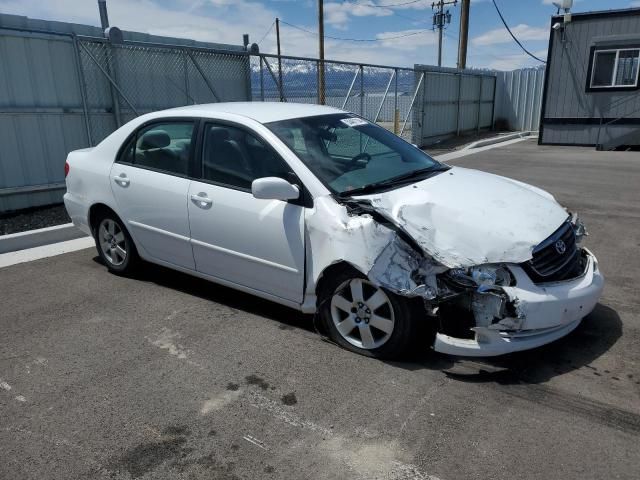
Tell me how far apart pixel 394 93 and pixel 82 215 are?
11.0 meters

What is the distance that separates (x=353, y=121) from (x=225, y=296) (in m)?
1.90

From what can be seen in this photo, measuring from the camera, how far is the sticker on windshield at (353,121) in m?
4.40

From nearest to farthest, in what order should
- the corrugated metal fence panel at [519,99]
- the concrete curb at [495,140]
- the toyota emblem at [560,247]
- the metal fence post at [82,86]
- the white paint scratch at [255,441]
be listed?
the white paint scratch at [255,441] → the toyota emblem at [560,247] → the metal fence post at [82,86] → the concrete curb at [495,140] → the corrugated metal fence panel at [519,99]

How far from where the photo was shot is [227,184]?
3.92 m

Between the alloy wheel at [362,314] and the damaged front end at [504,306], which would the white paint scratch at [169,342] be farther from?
the damaged front end at [504,306]

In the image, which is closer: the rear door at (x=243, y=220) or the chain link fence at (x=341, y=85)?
the rear door at (x=243, y=220)

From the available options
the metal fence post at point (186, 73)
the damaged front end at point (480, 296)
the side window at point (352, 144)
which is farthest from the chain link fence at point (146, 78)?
the damaged front end at point (480, 296)

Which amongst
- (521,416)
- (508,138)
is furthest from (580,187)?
(508,138)

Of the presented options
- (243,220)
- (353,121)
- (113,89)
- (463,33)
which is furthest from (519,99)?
(243,220)

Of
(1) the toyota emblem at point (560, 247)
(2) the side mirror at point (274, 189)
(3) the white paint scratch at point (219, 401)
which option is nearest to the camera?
(3) the white paint scratch at point (219, 401)

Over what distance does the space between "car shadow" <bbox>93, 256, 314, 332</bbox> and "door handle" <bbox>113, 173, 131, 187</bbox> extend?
0.86 metres

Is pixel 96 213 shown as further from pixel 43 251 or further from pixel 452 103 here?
pixel 452 103

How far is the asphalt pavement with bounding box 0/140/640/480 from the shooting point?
2.51m

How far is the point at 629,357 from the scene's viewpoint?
3.39 meters
